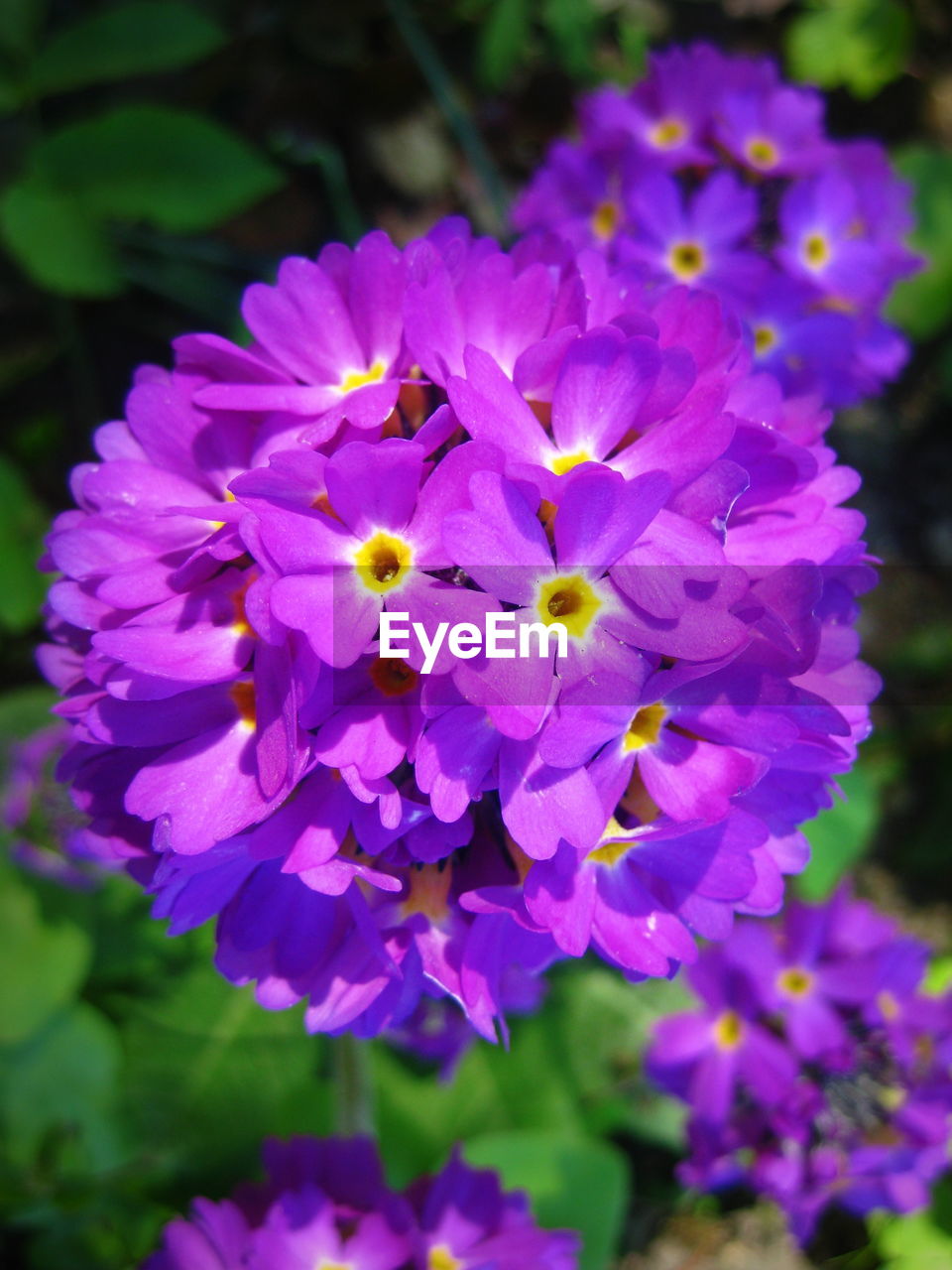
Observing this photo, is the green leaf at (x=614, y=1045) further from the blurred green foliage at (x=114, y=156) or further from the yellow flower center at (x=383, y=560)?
the blurred green foliage at (x=114, y=156)

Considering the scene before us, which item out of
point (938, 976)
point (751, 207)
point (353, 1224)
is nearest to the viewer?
point (353, 1224)

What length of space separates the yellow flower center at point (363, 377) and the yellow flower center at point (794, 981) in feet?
4.72

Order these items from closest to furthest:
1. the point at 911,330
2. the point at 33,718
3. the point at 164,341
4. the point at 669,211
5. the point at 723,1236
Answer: the point at 669,211 → the point at 33,718 → the point at 723,1236 → the point at 164,341 → the point at 911,330

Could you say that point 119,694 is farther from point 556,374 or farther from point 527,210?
point 527,210

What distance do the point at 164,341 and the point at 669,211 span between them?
1705mm

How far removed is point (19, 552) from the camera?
248cm

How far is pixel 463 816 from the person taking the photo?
962 mm

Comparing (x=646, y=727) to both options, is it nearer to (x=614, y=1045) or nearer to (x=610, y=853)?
(x=610, y=853)

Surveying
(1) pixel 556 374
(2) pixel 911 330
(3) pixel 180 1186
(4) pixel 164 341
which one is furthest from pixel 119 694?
(2) pixel 911 330

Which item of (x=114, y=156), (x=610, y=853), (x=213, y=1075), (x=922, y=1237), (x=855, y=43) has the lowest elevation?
(x=922, y=1237)

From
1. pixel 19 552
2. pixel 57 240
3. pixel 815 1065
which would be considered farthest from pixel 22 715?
pixel 815 1065

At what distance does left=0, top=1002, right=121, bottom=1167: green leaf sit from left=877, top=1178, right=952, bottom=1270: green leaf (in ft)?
5.77

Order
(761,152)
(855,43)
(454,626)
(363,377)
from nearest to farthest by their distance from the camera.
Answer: (454,626) → (363,377) → (761,152) → (855,43)

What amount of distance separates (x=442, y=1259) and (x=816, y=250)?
1735 millimetres
